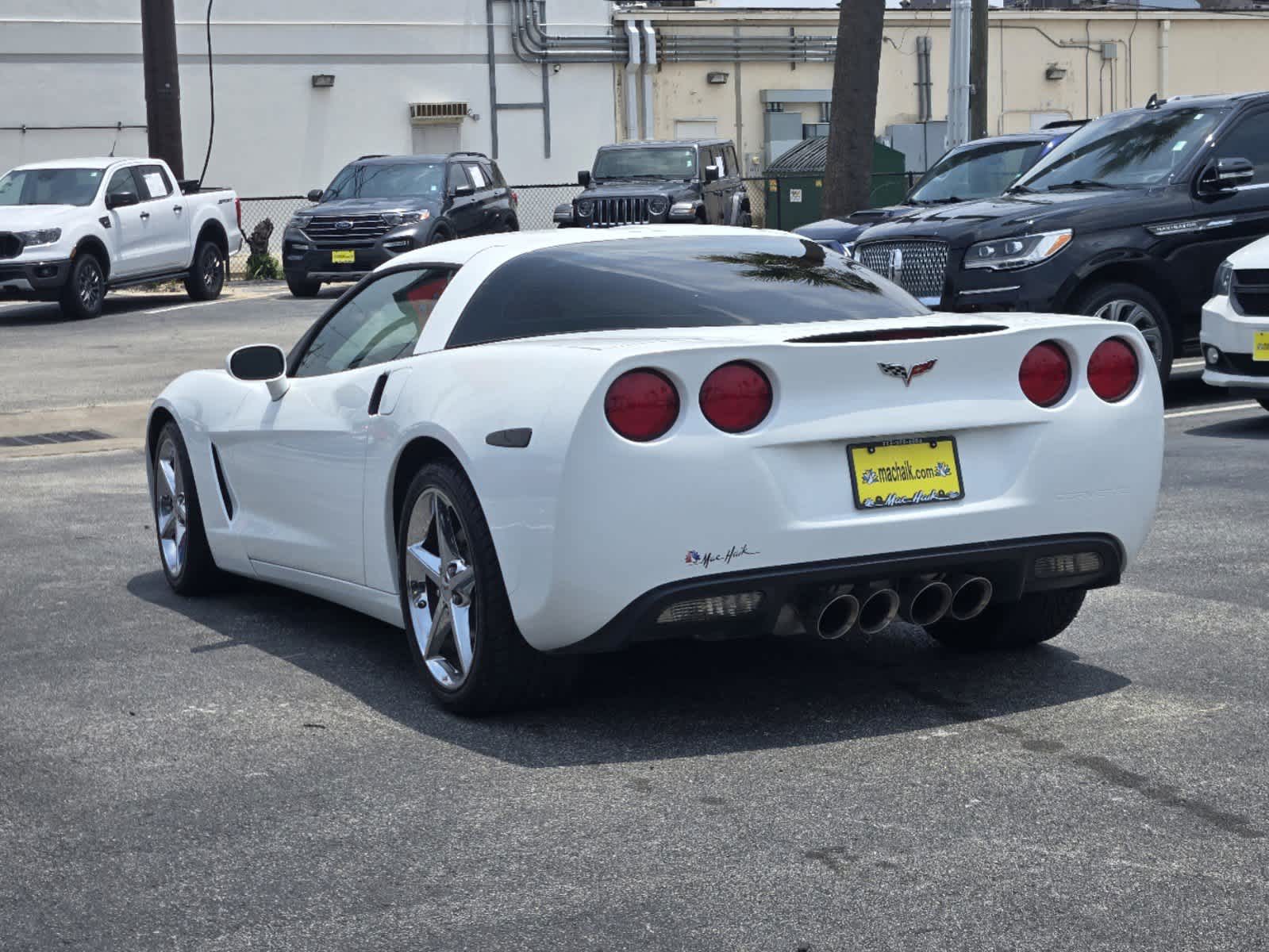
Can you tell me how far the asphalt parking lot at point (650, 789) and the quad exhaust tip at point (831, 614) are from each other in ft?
0.84

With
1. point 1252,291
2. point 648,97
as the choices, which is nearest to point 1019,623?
point 1252,291

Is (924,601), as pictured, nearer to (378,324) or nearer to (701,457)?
(701,457)

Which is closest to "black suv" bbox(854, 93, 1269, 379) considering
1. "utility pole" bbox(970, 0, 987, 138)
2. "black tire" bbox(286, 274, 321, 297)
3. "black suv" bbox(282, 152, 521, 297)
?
"black suv" bbox(282, 152, 521, 297)

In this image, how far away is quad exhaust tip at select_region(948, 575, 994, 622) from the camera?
535cm

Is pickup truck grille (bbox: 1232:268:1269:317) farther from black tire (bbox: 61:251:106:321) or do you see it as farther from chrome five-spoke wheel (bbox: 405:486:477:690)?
black tire (bbox: 61:251:106:321)

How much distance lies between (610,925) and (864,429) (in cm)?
173

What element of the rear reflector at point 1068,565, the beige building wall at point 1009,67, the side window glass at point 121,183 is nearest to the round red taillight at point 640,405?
the rear reflector at point 1068,565

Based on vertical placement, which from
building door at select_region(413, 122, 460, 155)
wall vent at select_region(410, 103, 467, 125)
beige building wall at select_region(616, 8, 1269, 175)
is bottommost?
building door at select_region(413, 122, 460, 155)

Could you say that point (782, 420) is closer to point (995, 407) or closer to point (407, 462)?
point (995, 407)

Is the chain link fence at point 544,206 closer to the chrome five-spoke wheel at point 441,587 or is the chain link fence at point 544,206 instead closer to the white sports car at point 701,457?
the white sports car at point 701,457

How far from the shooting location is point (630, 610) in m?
4.98

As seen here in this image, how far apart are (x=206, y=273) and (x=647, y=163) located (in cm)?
632

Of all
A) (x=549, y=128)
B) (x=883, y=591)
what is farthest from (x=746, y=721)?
(x=549, y=128)

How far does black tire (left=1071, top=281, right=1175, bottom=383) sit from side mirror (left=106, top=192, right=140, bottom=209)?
15019 millimetres
